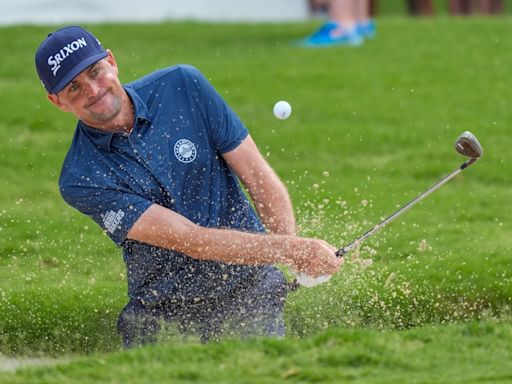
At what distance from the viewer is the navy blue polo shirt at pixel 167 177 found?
5.34 m

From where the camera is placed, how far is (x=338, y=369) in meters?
4.57

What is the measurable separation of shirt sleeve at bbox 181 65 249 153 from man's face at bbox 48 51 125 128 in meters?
0.37

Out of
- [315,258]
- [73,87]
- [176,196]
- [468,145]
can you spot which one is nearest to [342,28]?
[468,145]

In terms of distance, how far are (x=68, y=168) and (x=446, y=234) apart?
2908mm

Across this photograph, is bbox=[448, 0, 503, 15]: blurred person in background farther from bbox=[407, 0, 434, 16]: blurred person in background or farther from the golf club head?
the golf club head

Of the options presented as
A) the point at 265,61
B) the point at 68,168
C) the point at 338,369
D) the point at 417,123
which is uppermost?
the point at 265,61

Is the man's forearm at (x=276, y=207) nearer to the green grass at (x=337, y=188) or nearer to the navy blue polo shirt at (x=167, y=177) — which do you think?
the navy blue polo shirt at (x=167, y=177)

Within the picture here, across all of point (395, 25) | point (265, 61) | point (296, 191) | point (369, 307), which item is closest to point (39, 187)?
point (296, 191)

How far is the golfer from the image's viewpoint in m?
5.23

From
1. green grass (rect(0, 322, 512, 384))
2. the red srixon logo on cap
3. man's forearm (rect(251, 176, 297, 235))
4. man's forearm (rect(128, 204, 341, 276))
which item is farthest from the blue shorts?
the red srixon logo on cap

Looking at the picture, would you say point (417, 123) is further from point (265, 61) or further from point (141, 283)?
point (141, 283)

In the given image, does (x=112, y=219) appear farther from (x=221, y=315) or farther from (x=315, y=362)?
(x=315, y=362)

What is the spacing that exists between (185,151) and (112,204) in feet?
1.31

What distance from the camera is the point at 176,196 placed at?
17.8 ft
